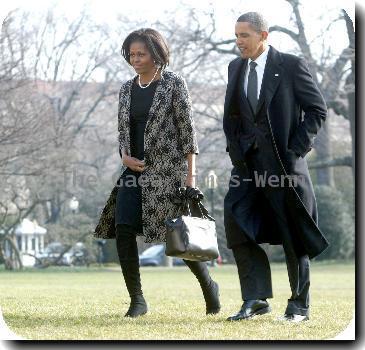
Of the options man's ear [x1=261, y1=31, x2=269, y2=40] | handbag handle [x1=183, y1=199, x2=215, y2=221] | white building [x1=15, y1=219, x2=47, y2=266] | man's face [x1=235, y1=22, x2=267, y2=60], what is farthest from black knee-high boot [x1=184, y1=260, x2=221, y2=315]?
white building [x1=15, y1=219, x2=47, y2=266]

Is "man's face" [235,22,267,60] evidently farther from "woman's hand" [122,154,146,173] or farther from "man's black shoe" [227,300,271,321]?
"man's black shoe" [227,300,271,321]

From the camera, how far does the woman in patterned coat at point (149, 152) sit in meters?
7.86

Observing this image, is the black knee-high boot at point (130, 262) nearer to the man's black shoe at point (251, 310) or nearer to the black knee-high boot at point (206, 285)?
the black knee-high boot at point (206, 285)

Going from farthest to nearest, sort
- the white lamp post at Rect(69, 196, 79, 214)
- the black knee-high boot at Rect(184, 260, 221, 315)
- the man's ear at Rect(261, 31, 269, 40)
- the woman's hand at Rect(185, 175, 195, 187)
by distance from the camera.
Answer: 1. the white lamp post at Rect(69, 196, 79, 214)
2. the black knee-high boot at Rect(184, 260, 221, 315)
3. the woman's hand at Rect(185, 175, 195, 187)
4. the man's ear at Rect(261, 31, 269, 40)

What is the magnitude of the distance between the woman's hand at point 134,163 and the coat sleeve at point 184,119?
32 centimetres

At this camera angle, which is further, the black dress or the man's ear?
the black dress

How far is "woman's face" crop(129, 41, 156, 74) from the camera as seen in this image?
25.7 ft

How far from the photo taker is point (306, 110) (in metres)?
7.56

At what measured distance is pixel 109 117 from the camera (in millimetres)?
51969

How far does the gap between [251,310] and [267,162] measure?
1.00 m

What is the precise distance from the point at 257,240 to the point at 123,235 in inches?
37.9

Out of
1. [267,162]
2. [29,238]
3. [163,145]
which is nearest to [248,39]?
→ [267,162]

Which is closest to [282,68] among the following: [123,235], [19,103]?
[123,235]

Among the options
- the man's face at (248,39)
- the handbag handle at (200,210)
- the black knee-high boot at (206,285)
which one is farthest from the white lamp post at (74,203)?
the man's face at (248,39)
